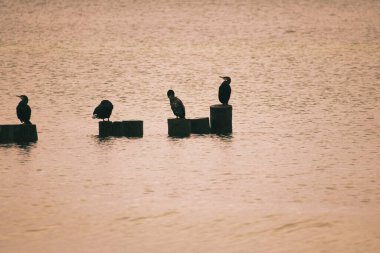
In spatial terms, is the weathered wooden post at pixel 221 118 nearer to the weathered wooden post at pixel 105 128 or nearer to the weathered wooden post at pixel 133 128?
the weathered wooden post at pixel 133 128

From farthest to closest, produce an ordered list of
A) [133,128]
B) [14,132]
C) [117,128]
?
1. [133,128]
2. [117,128]
3. [14,132]

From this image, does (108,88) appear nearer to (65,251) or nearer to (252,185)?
(252,185)

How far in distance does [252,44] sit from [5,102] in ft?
80.7

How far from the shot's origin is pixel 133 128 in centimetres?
1878

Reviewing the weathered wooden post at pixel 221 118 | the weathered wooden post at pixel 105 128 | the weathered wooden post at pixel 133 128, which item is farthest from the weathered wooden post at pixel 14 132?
the weathered wooden post at pixel 221 118

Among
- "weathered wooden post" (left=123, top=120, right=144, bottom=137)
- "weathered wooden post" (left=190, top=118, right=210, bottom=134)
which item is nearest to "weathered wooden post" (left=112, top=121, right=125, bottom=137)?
"weathered wooden post" (left=123, top=120, right=144, bottom=137)

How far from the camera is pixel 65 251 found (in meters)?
11.2

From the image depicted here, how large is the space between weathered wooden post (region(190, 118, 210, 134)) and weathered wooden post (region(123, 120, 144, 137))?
3.11ft

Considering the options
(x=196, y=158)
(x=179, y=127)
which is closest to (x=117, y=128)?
(x=179, y=127)

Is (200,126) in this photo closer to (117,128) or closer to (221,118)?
(221,118)

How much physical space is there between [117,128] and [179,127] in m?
1.10

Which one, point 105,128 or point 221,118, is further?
point 221,118

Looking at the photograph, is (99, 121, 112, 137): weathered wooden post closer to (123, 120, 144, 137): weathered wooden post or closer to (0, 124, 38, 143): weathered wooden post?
(123, 120, 144, 137): weathered wooden post

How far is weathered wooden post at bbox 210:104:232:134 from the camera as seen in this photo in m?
18.8
